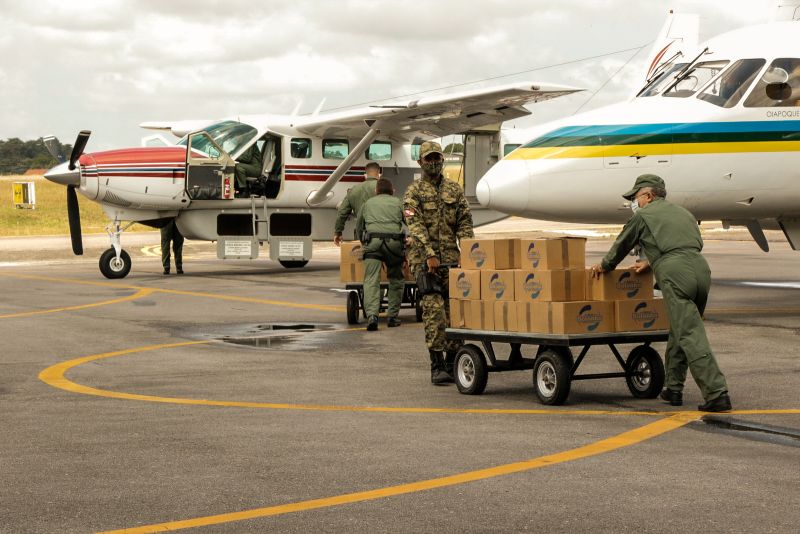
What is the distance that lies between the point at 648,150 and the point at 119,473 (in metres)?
8.79

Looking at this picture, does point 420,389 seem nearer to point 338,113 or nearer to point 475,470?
point 475,470

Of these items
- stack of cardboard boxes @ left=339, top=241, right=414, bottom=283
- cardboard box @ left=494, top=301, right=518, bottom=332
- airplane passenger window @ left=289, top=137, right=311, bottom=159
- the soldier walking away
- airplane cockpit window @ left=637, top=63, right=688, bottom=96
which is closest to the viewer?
cardboard box @ left=494, top=301, right=518, bottom=332

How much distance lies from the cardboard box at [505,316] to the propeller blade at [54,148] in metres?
15.9

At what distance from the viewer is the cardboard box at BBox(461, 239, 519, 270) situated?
9.52 metres

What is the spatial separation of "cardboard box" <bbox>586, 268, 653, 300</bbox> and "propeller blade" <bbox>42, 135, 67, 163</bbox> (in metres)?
16.5

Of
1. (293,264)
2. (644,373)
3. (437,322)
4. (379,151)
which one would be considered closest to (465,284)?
(437,322)

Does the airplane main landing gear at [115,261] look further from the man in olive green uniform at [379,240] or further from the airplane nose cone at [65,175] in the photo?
the man in olive green uniform at [379,240]

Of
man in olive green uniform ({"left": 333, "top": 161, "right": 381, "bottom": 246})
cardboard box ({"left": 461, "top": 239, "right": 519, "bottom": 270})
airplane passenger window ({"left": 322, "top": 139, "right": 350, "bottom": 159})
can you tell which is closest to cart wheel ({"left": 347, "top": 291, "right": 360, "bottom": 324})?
man in olive green uniform ({"left": 333, "top": 161, "right": 381, "bottom": 246})

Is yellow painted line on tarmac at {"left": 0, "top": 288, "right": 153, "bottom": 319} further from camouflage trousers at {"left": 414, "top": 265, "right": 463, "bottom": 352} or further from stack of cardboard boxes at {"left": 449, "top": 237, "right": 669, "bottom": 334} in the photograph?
stack of cardboard boxes at {"left": 449, "top": 237, "right": 669, "bottom": 334}

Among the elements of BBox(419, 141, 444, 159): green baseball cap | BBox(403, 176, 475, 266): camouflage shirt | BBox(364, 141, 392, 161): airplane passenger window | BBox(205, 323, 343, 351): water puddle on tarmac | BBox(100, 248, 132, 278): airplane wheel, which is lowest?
BBox(205, 323, 343, 351): water puddle on tarmac

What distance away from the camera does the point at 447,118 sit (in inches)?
937

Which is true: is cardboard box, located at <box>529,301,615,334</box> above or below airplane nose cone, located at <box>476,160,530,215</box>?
below

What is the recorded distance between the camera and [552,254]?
30.1 ft

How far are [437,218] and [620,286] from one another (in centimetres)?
187
